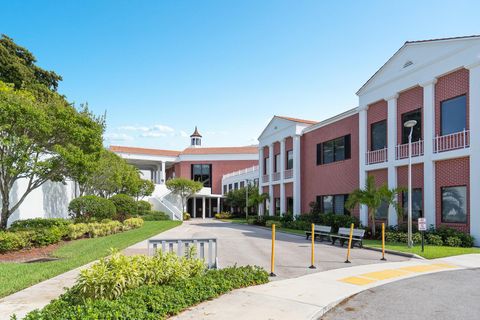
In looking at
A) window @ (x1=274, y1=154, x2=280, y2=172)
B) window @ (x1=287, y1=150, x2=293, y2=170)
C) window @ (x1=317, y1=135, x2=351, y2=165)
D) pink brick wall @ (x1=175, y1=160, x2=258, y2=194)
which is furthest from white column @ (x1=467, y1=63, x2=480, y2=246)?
pink brick wall @ (x1=175, y1=160, x2=258, y2=194)

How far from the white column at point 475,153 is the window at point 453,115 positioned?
0.77 m

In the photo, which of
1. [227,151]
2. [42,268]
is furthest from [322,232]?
[227,151]

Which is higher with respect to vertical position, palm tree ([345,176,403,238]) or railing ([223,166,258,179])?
railing ([223,166,258,179])

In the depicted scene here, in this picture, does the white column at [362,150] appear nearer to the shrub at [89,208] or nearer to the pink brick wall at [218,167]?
the shrub at [89,208]

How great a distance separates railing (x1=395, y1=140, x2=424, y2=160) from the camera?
19625mm

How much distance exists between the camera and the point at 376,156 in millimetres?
22953

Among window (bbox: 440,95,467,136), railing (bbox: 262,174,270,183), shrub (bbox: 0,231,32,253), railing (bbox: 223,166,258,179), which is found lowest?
shrub (bbox: 0,231,32,253)

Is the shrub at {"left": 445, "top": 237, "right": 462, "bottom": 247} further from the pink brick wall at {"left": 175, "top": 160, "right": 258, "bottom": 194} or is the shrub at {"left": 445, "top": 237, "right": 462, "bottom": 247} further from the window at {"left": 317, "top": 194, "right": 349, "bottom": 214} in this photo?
the pink brick wall at {"left": 175, "top": 160, "right": 258, "bottom": 194}

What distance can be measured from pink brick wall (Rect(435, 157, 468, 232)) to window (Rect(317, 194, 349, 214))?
7.82 m

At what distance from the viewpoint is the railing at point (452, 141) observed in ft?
56.2

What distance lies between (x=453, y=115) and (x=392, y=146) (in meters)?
3.83

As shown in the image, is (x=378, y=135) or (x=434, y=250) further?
(x=378, y=135)

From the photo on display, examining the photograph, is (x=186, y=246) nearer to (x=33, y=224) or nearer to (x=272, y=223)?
(x=33, y=224)

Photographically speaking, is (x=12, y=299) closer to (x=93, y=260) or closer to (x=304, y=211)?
(x=93, y=260)
